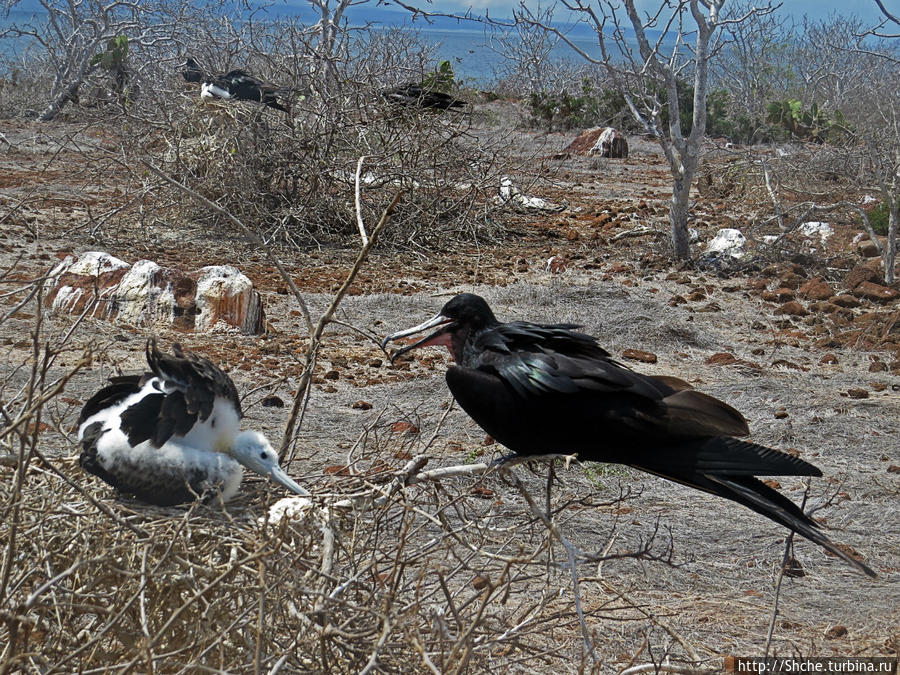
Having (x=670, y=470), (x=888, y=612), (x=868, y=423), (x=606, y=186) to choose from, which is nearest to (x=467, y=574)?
(x=670, y=470)

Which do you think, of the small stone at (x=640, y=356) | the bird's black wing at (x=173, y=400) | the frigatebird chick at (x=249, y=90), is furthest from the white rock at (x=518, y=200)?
the bird's black wing at (x=173, y=400)

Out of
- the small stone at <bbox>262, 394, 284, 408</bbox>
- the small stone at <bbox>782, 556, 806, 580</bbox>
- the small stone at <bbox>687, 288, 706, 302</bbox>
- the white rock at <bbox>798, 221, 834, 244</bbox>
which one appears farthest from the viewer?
the white rock at <bbox>798, 221, 834, 244</bbox>

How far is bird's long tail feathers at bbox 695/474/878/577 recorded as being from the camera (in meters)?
1.86

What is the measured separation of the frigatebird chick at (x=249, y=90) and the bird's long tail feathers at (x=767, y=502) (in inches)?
209

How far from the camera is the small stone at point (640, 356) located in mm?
4668

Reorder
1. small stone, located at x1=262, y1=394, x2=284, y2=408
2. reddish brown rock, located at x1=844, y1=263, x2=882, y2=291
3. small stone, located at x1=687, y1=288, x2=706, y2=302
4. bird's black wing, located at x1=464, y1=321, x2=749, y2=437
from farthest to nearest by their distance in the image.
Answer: reddish brown rock, located at x1=844, y1=263, x2=882, y2=291, small stone, located at x1=687, y1=288, x2=706, y2=302, small stone, located at x1=262, y1=394, x2=284, y2=408, bird's black wing, located at x1=464, y1=321, x2=749, y2=437

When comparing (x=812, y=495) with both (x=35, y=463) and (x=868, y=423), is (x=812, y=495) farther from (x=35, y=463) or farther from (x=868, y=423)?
(x=35, y=463)

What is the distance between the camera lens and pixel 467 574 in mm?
2748

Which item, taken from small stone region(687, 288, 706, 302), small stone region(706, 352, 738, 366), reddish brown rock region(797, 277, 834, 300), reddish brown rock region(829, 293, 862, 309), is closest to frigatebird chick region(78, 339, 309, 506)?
small stone region(706, 352, 738, 366)

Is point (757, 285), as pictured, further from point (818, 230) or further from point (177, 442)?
point (177, 442)

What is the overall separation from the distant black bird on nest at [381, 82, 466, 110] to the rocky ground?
106cm

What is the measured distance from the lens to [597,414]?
85.5 inches

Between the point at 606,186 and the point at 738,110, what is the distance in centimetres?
721

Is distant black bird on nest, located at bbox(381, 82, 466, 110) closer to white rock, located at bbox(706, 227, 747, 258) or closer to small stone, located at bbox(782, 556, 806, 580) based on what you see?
white rock, located at bbox(706, 227, 747, 258)
